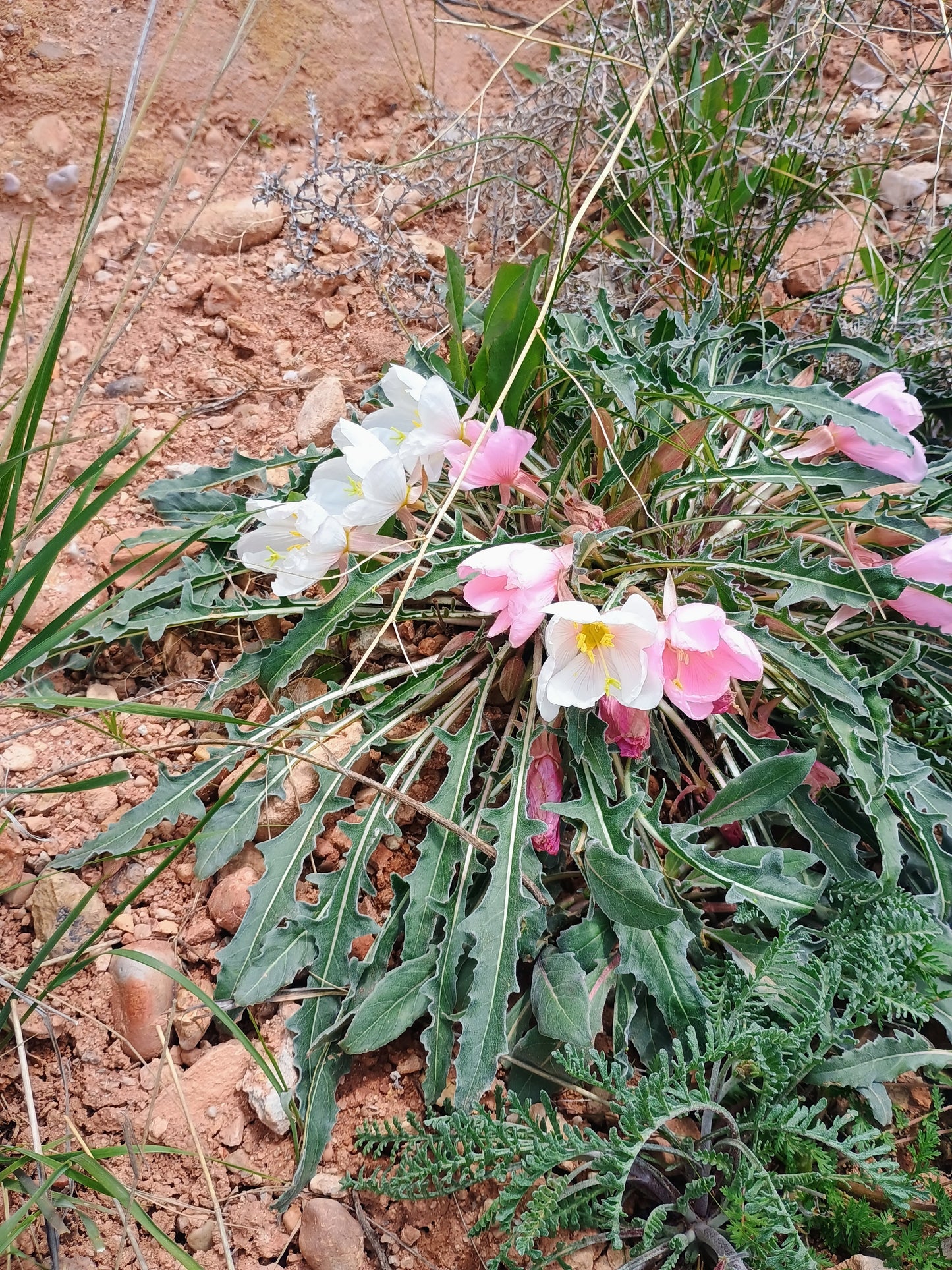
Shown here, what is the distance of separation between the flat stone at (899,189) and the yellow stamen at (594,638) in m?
1.93

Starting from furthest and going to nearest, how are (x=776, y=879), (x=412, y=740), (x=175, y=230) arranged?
(x=175, y=230) → (x=412, y=740) → (x=776, y=879)

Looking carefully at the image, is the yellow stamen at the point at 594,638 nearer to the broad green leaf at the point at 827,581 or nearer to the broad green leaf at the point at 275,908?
the broad green leaf at the point at 827,581

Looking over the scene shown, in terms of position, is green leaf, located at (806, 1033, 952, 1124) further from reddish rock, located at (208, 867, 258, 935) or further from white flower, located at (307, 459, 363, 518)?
white flower, located at (307, 459, 363, 518)

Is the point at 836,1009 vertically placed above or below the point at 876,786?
below

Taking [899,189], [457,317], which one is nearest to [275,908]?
[457,317]

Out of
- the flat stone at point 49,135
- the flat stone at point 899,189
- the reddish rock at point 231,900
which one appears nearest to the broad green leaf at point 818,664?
the reddish rock at point 231,900

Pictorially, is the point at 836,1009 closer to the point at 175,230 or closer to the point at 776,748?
the point at 776,748

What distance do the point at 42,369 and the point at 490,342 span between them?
783 mm

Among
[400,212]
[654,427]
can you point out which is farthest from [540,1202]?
[400,212]

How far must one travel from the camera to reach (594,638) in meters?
1.27

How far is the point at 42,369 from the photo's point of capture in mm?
1157

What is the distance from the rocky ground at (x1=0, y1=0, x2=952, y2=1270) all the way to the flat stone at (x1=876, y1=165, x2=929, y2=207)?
1 centimetres

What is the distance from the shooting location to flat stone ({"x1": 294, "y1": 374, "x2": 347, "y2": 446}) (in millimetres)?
1909

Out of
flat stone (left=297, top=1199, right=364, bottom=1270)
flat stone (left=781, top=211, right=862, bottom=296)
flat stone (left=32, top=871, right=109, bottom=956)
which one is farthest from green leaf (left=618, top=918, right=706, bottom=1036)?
flat stone (left=781, top=211, right=862, bottom=296)
